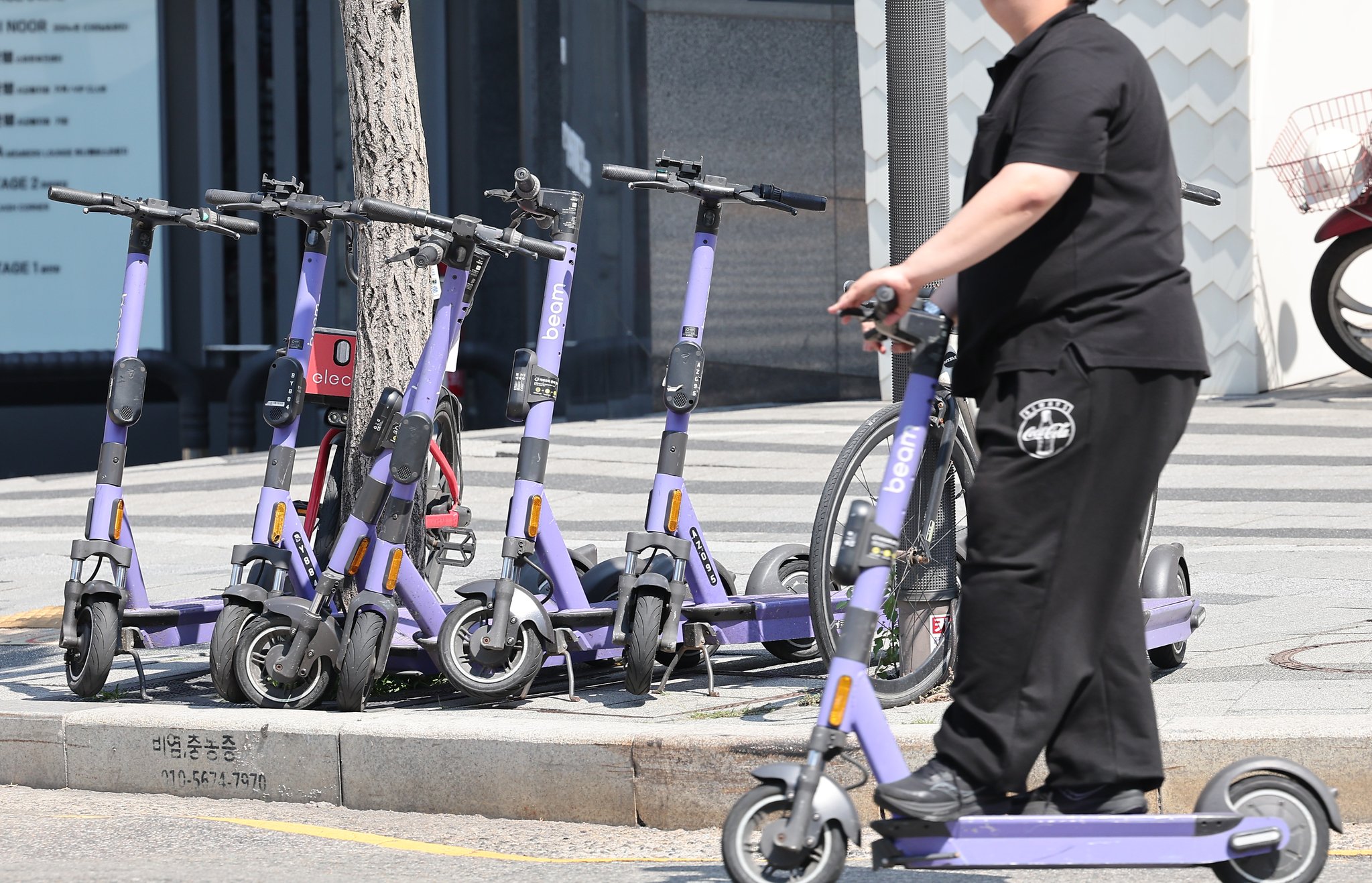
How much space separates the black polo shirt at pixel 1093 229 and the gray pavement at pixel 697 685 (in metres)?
1.26

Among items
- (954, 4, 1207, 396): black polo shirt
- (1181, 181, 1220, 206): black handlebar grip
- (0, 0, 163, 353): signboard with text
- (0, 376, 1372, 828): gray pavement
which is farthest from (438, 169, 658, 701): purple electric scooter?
(0, 0, 163, 353): signboard with text

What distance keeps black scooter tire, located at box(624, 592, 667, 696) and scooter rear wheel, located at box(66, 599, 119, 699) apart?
5.07 feet

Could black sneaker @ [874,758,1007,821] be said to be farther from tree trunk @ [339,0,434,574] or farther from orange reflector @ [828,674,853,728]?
tree trunk @ [339,0,434,574]

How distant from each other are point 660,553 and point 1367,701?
6.36 ft

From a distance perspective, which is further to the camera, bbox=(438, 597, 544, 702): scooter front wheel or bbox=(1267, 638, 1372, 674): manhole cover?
bbox=(1267, 638, 1372, 674): manhole cover

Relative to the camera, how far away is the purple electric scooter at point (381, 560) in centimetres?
478

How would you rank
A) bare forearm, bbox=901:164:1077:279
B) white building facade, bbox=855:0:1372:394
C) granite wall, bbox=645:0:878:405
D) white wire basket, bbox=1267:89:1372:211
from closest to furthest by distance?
bare forearm, bbox=901:164:1077:279
white wire basket, bbox=1267:89:1372:211
white building facade, bbox=855:0:1372:394
granite wall, bbox=645:0:878:405

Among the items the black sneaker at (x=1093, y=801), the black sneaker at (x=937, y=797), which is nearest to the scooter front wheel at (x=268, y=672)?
the black sneaker at (x=937, y=797)

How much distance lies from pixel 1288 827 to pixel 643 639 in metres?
2.06

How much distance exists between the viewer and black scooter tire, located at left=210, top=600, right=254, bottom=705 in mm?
4895

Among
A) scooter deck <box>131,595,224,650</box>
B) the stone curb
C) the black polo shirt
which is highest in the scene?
the black polo shirt

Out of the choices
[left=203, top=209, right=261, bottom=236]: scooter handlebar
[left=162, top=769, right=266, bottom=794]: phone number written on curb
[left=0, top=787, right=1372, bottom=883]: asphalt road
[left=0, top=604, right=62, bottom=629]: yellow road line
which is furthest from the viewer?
[left=0, top=604, right=62, bottom=629]: yellow road line

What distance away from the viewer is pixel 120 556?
17.4ft

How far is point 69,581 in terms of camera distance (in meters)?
5.15
